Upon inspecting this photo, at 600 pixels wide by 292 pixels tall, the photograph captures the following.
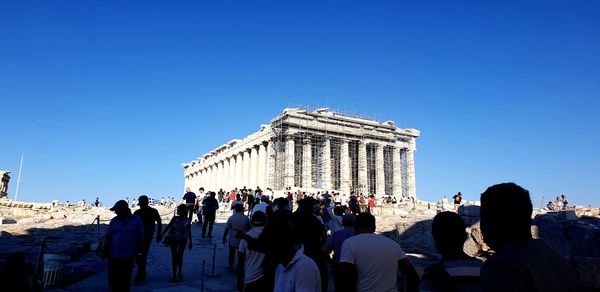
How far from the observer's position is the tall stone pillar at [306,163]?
139 ft

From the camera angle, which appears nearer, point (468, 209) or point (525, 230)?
point (525, 230)

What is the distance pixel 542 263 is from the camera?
1642 millimetres

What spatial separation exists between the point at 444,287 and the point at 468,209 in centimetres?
1236

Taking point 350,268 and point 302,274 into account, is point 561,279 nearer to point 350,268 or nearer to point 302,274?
point 302,274

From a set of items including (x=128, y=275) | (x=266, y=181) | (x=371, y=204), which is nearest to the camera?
(x=128, y=275)

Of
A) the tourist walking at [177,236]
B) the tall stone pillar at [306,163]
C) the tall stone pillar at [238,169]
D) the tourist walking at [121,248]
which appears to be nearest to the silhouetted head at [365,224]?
the tourist walking at [121,248]

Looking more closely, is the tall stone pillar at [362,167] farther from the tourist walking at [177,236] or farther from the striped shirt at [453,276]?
the striped shirt at [453,276]

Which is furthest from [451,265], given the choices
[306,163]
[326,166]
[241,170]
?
[241,170]

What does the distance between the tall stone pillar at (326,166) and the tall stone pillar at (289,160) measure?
3686 millimetres

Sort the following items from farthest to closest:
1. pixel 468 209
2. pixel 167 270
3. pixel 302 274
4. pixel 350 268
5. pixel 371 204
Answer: pixel 371 204, pixel 468 209, pixel 167 270, pixel 350 268, pixel 302 274

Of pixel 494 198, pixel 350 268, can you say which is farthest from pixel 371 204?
pixel 494 198

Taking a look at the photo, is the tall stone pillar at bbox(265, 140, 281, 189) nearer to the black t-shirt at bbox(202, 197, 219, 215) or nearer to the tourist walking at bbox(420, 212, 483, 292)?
the black t-shirt at bbox(202, 197, 219, 215)

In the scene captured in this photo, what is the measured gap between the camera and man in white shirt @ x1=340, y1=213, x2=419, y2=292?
159 inches

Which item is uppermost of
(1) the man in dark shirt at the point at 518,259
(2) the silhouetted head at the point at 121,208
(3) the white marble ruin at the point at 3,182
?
(3) the white marble ruin at the point at 3,182
